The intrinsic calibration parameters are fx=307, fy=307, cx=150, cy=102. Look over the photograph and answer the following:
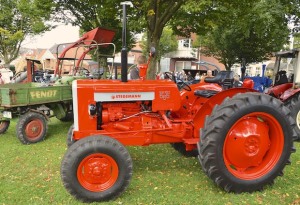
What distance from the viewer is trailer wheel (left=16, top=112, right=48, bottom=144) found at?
6.14 m

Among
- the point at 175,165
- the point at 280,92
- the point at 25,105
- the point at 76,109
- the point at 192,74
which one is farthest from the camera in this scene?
the point at 192,74

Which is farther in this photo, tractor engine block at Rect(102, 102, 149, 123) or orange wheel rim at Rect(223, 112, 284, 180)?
tractor engine block at Rect(102, 102, 149, 123)

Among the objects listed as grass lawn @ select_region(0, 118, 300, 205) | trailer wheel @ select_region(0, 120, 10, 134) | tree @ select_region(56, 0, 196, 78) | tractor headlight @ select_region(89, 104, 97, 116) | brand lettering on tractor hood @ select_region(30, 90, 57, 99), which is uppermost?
tree @ select_region(56, 0, 196, 78)

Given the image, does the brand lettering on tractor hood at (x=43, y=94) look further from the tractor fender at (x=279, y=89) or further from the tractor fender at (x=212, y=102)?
the tractor fender at (x=279, y=89)

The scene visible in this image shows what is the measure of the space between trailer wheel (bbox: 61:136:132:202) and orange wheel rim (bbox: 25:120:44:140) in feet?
11.0

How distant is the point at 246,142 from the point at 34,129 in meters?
4.44

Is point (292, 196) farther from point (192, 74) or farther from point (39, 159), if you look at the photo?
point (192, 74)

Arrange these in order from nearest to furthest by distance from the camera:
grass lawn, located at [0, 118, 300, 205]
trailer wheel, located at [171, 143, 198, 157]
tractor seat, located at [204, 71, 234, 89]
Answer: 1. grass lawn, located at [0, 118, 300, 205]
2. tractor seat, located at [204, 71, 234, 89]
3. trailer wheel, located at [171, 143, 198, 157]

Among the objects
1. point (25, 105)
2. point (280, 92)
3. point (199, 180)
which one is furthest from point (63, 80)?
point (280, 92)

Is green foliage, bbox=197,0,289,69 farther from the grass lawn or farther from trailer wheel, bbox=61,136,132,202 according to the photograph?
trailer wheel, bbox=61,136,132,202

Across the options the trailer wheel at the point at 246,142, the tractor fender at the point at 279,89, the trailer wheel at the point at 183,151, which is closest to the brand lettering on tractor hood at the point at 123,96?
the trailer wheel at the point at 246,142

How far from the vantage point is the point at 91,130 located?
12.8 feet

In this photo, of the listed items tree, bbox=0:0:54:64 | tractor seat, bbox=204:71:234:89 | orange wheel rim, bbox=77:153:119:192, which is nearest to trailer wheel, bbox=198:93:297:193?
orange wheel rim, bbox=77:153:119:192

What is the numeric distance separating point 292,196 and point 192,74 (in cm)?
544
